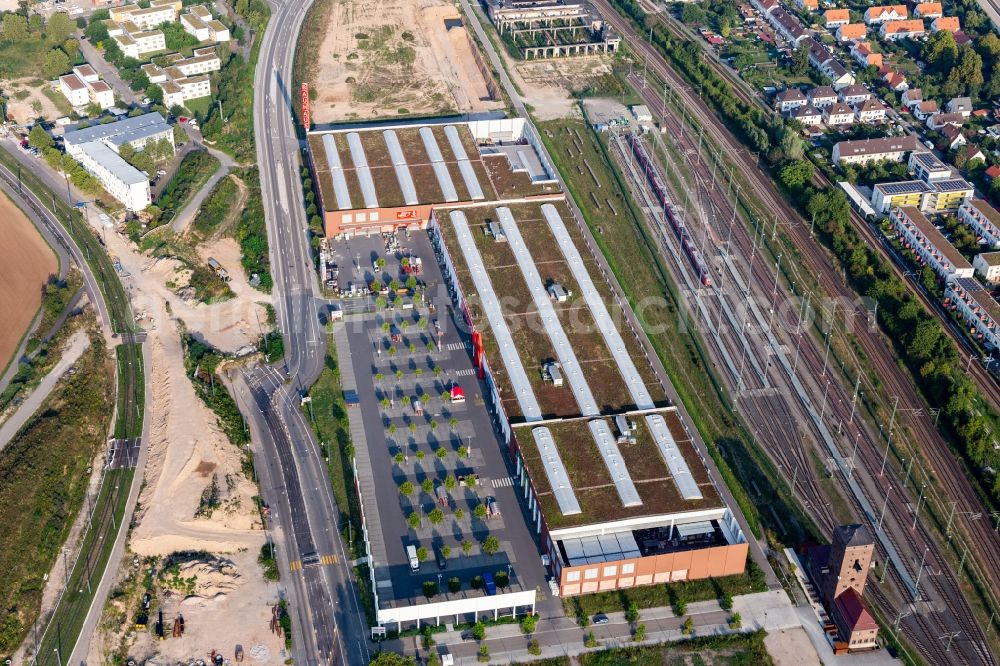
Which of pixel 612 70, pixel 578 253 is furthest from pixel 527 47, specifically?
pixel 578 253

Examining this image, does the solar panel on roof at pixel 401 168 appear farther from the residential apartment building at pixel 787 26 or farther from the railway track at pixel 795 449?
the residential apartment building at pixel 787 26

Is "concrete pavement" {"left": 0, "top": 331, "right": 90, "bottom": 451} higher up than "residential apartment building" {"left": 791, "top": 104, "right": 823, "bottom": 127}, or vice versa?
"concrete pavement" {"left": 0, "top": 331, "right": 90, "bottom": 451}

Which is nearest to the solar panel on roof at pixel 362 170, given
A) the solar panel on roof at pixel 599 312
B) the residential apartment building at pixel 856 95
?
the solar panel on roof at pixel 599 312

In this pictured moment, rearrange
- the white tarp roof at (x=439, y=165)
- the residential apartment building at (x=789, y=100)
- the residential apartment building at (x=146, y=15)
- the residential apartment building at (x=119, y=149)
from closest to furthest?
the white tarp roof at (x=439, y=165) < the residential apartment building at (x=119, y=149) < the residential apartment building at (x=789, y=100) < the residential apartment building at (x=146, y=15)

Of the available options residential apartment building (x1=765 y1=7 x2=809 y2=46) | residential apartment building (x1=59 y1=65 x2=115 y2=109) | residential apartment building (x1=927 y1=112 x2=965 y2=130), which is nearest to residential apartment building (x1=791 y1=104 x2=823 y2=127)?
residential apartment building (x1=927 y1=112 x2=965 y2=130)

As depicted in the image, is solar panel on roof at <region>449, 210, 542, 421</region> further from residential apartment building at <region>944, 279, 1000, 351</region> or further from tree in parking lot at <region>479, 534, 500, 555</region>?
residential apartment building at <region>944, 279, 1000, 351</region>

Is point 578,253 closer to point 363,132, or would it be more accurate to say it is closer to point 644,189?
point 644,189
